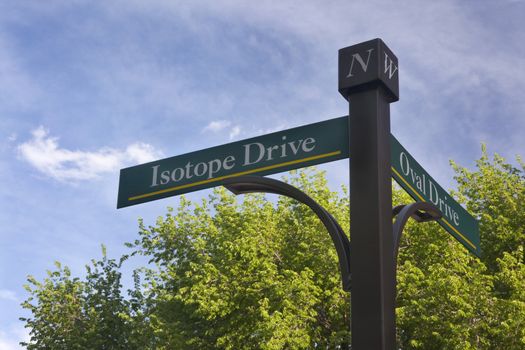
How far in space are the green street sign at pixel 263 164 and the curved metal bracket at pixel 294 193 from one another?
3.8 inches

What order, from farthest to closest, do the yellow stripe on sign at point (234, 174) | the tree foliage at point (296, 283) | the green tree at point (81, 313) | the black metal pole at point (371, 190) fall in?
1. the green tree at point (81, 313)
2. the tree foliage at point (296, 283)
3. the yellow stripe on sign at point (234, 174)
4. the black metal pole at point (371, 190)

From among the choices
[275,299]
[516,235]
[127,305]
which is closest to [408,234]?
[516,235]

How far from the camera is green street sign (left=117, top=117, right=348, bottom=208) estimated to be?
525 centimetres

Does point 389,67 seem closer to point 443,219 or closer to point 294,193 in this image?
point 294,193

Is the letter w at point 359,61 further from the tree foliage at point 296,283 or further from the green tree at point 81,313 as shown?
the green tree at point 81,313

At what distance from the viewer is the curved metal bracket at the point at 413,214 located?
5121 mm

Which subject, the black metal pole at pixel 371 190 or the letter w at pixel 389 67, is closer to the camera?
the black metal pole at pixel 371 190

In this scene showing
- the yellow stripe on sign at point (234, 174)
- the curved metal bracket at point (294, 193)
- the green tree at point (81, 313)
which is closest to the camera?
the curved metal bracket at point (294, 193)

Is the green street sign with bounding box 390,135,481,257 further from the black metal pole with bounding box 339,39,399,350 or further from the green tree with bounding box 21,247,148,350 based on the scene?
the green tree with bounding box 21,247,148,350

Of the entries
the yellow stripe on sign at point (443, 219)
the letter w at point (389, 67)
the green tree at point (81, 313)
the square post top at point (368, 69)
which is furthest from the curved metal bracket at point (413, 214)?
the green tree at point (81, 313)

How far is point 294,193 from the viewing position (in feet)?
17.6

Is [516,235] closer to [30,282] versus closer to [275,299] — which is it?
[275,299]

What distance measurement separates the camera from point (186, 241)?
30.5m

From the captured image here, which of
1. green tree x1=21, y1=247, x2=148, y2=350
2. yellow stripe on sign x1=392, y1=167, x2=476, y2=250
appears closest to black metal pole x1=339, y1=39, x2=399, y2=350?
yellow stripe on sign x1=392, y1=167, x2=476, y2=250
